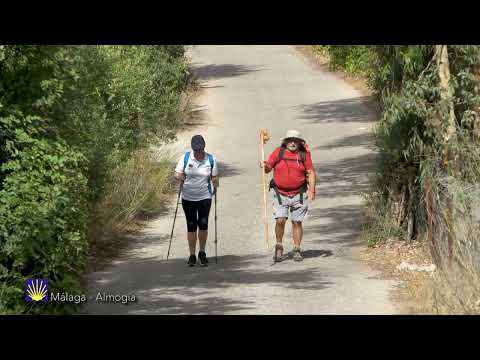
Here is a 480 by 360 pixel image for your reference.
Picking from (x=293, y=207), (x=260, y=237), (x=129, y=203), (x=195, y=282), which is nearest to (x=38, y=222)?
(x=195, y=282)

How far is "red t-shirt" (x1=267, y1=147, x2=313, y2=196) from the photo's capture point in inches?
513

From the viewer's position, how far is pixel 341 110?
2872 centimetres

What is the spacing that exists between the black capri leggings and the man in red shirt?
89 cm

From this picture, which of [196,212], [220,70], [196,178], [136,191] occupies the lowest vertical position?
[136,191]

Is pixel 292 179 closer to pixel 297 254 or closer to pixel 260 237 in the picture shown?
pixel 297 254

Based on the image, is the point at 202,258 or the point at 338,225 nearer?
the point at 202,258

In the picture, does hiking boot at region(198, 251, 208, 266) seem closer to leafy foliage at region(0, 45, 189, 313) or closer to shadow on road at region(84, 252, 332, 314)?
shadow on road at region(84, 252, 332, 314)

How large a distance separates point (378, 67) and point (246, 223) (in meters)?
A: 3.75

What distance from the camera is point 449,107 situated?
1258 centimetres

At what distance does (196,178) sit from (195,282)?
1419mm

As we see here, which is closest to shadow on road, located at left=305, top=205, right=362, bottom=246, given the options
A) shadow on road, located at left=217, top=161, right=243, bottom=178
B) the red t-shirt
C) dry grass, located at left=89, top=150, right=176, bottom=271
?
the red t-shirt
